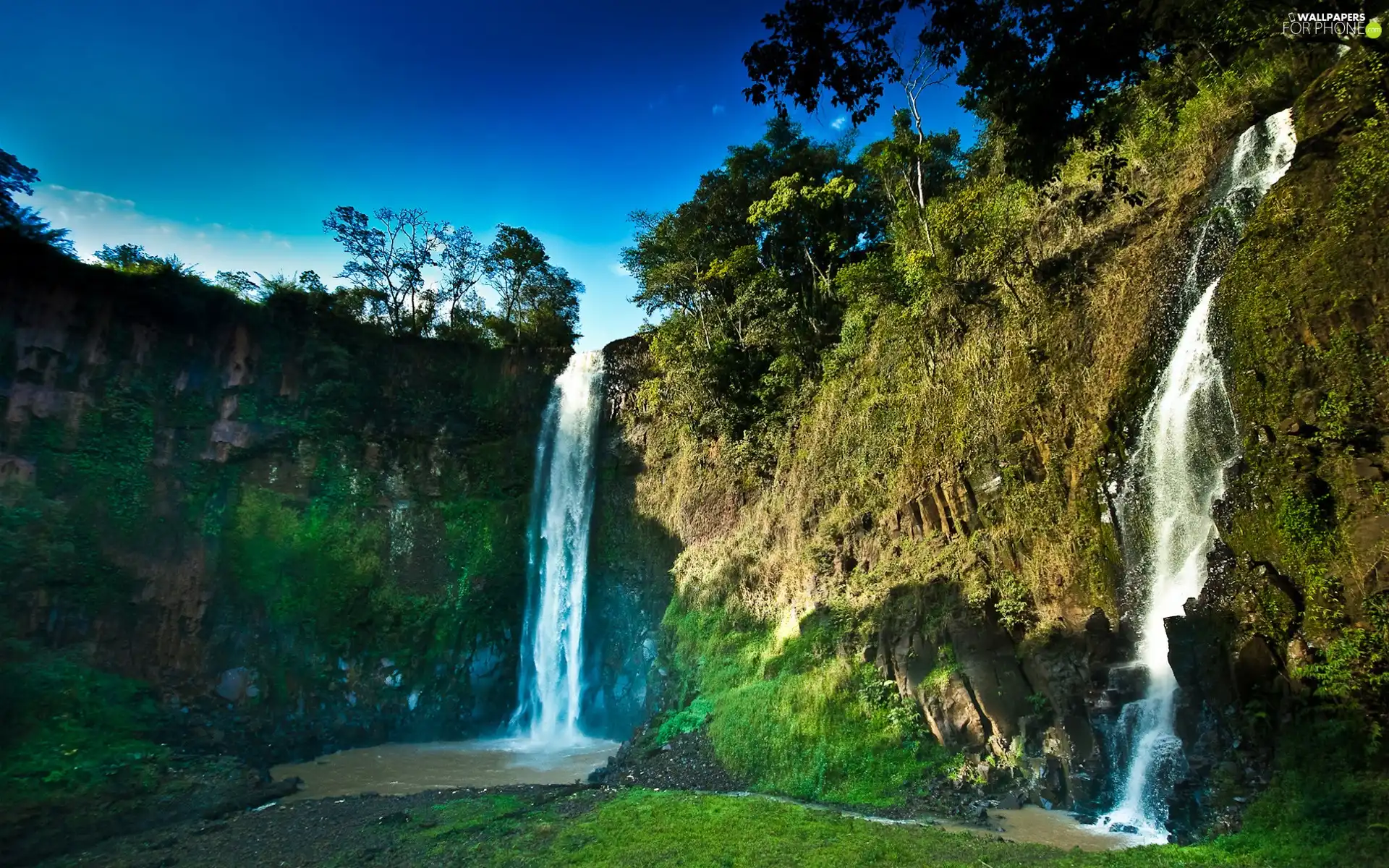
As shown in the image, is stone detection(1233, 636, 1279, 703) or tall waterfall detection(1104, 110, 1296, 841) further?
tall waterfall detection(1104, 110, 1296, 841)

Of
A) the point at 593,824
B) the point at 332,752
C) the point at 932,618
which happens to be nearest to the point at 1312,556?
the point at 932,618

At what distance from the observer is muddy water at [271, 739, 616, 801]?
1322 centimetres

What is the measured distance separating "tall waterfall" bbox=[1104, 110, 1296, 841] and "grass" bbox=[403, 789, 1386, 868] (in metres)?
1.48

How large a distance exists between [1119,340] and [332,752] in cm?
1924

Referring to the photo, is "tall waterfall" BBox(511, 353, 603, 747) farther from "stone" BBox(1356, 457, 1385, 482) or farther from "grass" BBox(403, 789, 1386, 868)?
"stone" BBox(1356, 457, 1385, 482)

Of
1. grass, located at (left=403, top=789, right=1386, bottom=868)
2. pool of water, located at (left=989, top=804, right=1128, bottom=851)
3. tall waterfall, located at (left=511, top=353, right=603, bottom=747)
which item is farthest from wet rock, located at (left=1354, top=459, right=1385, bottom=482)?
tall waterfall, located at (left=511, top=353, right=603, bottom=747)

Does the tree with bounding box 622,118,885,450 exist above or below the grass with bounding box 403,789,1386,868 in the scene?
above

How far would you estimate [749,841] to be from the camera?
314 inches

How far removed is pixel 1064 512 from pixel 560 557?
15.1 m

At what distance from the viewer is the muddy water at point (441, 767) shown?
1322 cm

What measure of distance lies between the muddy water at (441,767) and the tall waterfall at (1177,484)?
32.0 feet

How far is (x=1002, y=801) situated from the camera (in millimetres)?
9211

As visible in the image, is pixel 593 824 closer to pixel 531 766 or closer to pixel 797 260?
pixel 531 766

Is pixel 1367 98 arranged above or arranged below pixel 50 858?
above
